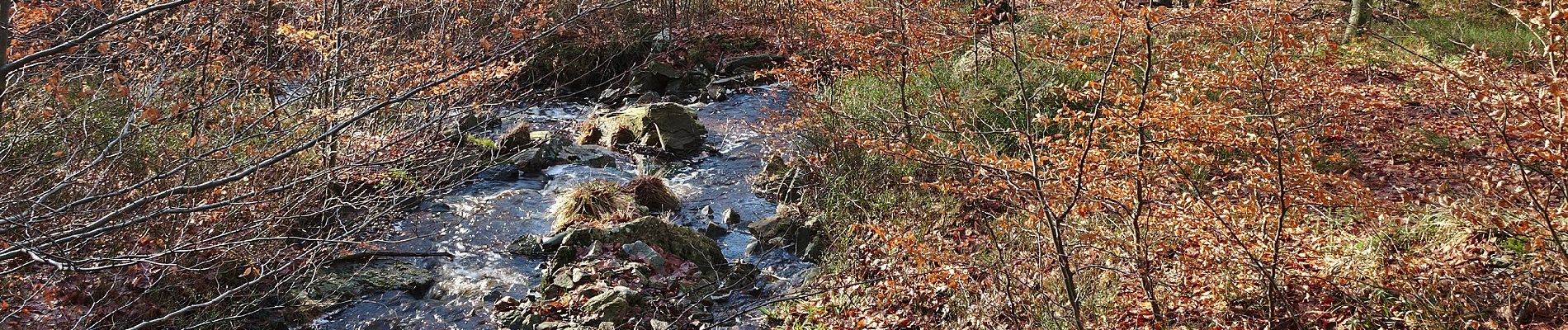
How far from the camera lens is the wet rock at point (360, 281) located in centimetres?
732

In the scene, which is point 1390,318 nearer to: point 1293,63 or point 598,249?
point 1293,63

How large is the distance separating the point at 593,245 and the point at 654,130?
161 inches

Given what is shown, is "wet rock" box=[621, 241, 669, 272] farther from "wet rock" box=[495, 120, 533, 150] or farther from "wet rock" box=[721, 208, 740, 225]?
"wet rock" box=[495, 120, 533, 150]

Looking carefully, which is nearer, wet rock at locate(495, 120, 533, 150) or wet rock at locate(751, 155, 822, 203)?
wet rock at locate(751, 155, 822, 203)

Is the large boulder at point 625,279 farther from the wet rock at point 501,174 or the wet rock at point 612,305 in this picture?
the wet rock at point 501,174

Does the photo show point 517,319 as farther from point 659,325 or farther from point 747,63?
point 747,63

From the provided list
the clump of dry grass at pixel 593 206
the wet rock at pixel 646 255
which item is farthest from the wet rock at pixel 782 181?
the wet rock at pixel 646 255

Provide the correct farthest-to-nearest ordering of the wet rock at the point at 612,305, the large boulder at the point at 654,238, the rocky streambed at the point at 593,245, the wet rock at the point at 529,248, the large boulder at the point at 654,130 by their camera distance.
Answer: the large boulder at the point at 654,130, the wet rock at the point at 529,248, the large boulder at the point at 654,238, the rocky streambed at the point at 593,245, the wet rock at the point at 612,305

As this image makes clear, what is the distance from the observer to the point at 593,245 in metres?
8.16

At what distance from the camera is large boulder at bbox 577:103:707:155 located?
11.9 metres

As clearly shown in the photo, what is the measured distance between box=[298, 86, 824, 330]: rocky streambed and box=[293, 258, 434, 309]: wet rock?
15 millimetres

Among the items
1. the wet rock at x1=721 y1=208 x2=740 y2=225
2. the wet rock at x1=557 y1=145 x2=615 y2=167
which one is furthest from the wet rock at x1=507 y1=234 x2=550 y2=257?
the wet rock at x1=557 y1=145 x2=615 y2=167

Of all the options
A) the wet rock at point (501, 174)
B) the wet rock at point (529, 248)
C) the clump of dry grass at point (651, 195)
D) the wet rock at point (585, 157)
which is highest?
the wet rock at point (529, 248)

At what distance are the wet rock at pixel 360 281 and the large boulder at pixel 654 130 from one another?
4.30 metres
